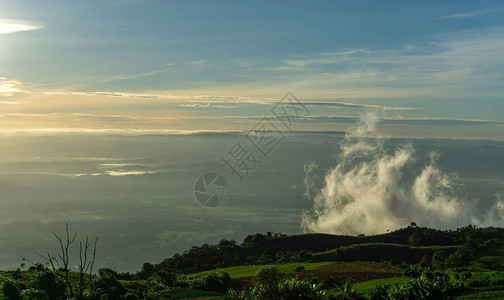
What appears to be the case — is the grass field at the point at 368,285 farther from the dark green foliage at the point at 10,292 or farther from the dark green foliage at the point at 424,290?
the dark green foliage at the point at 10,292

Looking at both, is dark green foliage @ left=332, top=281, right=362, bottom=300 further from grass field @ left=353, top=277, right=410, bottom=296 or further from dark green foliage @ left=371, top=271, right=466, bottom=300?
dark green foliage @ left=371, top=271, right=466, bottom=300

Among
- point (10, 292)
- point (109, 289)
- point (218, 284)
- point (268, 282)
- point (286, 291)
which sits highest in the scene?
point (268, 282)

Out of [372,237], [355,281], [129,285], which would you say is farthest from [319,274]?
[372,237]

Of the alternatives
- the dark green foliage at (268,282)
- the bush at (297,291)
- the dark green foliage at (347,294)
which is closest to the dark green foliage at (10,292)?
the dark green foliage at (268,282)

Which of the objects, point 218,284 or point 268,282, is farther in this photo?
point 218,284

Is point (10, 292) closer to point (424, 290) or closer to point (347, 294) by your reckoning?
point (347, 294)

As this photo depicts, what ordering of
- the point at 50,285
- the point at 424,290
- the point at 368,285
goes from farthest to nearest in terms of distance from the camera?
the point at 368,285
the point at 50,285
the point at 424,290

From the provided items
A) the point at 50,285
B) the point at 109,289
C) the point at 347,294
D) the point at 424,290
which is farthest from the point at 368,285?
the point at 50,285

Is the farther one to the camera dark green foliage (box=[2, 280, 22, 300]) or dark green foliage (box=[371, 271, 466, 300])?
dark green foliage (box=[371, 271, 466, 300])

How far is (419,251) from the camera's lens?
5859cm

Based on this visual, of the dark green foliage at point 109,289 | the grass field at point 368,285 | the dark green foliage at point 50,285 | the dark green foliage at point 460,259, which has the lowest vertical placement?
the dark green foliage at point 109,289

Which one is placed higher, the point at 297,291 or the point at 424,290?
the point at 424,290

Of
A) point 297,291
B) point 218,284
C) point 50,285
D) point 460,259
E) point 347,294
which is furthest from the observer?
point 460,259

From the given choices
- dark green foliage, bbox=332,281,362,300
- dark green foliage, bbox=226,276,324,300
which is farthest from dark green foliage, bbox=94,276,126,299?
dark green foliage, bbox=332,281,362,300
